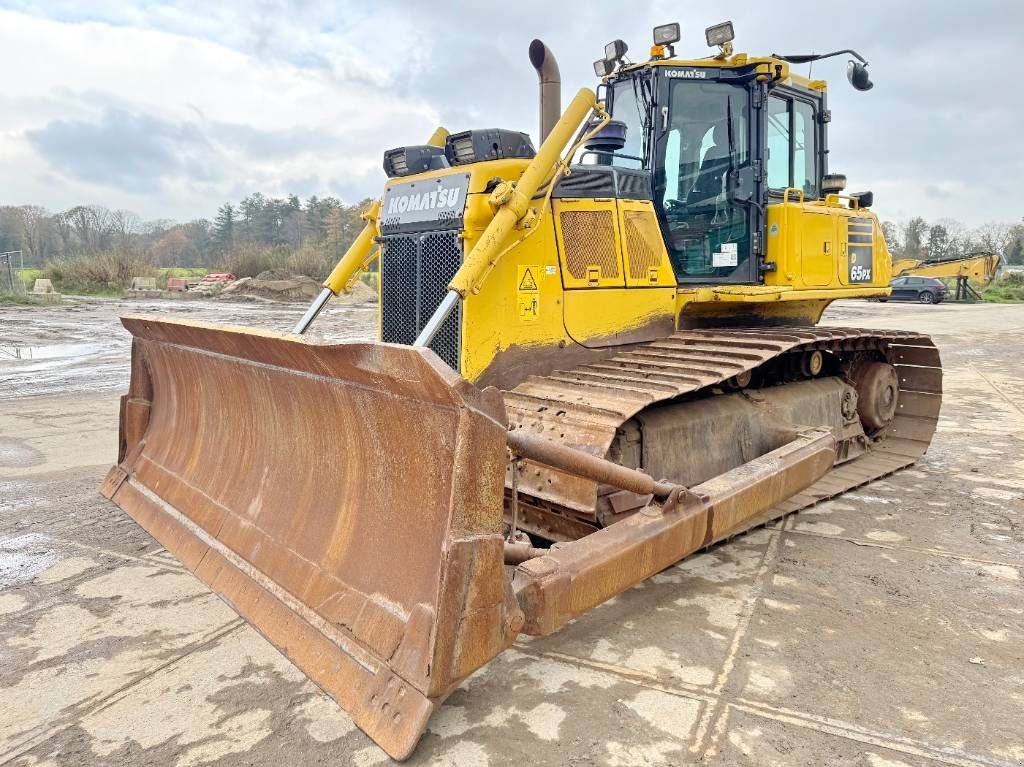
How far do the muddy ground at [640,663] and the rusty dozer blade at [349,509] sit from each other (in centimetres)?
18

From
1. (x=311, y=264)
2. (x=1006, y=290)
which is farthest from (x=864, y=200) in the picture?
(x=1006, y=290)

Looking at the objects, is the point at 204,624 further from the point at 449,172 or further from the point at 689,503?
the point at 449,172

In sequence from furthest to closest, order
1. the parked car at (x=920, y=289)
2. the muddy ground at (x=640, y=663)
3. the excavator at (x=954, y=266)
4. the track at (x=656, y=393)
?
the parked car at (x=920, y=289)
the excavator at (x=954, y=266)
the track at (x=656, y=393)
the muddy ground at (x=640, y=663)

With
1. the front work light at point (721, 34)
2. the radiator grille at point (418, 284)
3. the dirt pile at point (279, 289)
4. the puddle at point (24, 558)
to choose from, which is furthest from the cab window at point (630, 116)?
the dirt pile at point (279, 289)

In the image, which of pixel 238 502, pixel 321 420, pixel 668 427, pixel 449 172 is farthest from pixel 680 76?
pixel 238 502

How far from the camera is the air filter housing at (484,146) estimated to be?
13.6 ft

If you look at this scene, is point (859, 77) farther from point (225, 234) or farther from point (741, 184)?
point (225, 234)

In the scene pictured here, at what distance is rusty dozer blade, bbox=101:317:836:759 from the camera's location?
7.45ft

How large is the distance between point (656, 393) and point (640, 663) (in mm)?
1305

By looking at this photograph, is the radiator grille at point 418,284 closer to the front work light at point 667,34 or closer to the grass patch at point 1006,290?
the front work light at point 667,34

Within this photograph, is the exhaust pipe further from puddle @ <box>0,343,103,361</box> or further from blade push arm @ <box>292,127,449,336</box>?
puddle @ <box>0,343,103,361</box>

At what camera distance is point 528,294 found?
4148 mm

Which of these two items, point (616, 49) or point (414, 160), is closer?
point (414, 160)

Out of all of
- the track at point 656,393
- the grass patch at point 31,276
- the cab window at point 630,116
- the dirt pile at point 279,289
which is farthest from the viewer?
the grass patch at point 31,276
